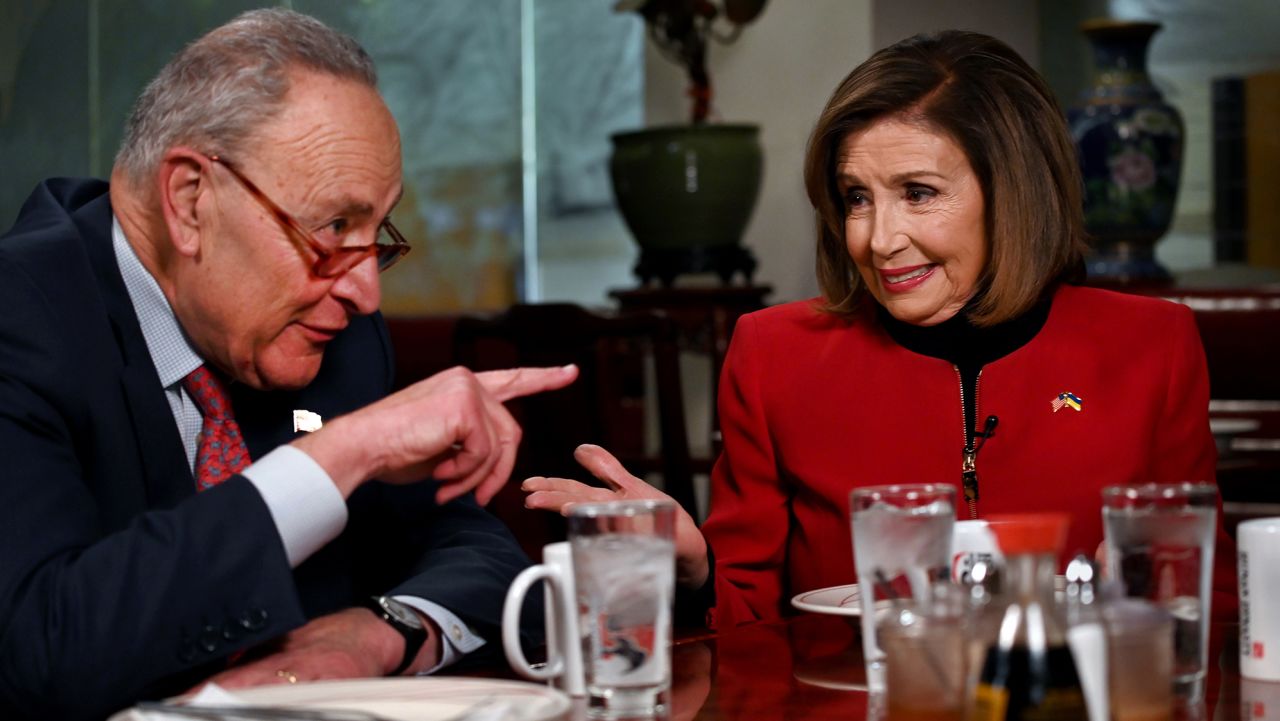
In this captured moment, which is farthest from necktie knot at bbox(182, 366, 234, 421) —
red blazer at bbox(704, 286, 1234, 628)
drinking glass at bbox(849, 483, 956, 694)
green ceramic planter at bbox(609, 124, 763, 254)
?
green ceramic planter at bbox(609, 124, 763, 254)

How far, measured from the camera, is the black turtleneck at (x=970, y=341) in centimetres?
192

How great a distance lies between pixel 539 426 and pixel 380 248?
1.29m

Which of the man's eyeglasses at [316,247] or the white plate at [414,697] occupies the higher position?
the man's eyeglasses at [316,247]

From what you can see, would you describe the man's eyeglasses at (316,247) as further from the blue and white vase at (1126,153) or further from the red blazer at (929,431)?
the blue and white vase at (1126,153)

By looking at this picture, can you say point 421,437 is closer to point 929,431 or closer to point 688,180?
point 929,431

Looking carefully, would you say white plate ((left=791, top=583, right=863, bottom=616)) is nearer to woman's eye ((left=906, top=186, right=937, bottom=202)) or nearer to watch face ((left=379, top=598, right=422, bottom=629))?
watch face ((left=379, top=598, right=422, bottom=629))

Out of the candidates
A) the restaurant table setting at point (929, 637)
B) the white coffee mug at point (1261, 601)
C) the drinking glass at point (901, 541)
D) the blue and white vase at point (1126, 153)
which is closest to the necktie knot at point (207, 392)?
the restaurant table setting at point (929, 637)

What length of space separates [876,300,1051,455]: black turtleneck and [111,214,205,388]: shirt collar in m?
0.90

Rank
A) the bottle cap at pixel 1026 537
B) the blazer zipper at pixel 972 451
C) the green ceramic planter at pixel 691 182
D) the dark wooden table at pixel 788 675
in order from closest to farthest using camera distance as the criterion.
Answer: the bottle cap at pixel 1026 537 < the dark wooden table at pixel 788 675 < the blazer zipper at pixel 972 451 < the green ceramic planter at pixel 691 182

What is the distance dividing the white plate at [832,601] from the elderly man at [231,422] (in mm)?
288

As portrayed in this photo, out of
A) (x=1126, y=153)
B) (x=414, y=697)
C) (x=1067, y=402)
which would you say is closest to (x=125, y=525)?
(x=414, y=697)

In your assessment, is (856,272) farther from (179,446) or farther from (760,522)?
(179,446)

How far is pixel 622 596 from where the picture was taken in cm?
106

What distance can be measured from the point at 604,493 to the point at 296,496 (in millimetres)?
370
